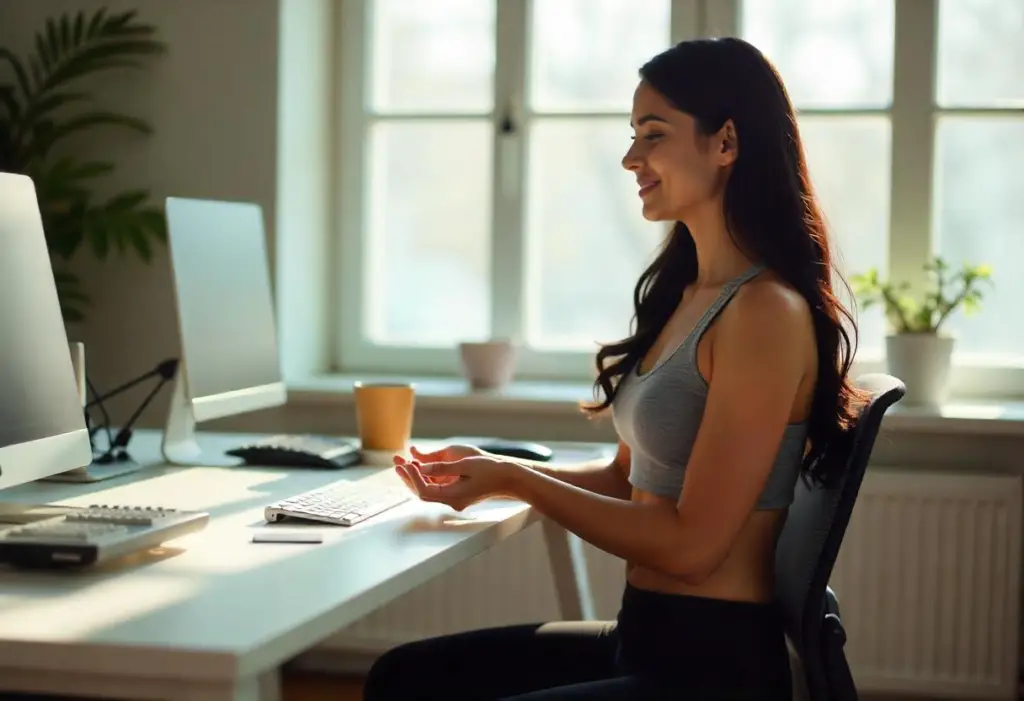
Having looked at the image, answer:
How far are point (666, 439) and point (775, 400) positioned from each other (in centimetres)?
17

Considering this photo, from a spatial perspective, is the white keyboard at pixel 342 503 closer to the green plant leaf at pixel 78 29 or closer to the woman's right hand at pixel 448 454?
the woman's right hand at pixel 448 454

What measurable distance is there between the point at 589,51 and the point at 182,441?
4.86ft

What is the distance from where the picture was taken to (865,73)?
10.0 feet

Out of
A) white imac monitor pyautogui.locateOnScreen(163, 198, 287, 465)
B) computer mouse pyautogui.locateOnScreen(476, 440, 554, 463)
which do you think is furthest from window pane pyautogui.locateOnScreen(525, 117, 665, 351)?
computer mouse pyautogui.locateOnScreen(476, 440, 554, 463)

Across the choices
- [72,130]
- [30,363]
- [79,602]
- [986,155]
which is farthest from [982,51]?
[79,602]

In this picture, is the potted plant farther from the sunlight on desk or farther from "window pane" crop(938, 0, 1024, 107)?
the sunlight on desk

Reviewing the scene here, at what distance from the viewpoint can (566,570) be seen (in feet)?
7.21

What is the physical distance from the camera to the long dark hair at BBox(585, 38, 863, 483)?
1603 mm

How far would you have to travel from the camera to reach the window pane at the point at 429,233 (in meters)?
3.26

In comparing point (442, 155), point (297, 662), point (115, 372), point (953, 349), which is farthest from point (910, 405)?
point (115, 372)

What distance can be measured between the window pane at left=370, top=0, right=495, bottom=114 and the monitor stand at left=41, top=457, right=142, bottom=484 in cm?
144

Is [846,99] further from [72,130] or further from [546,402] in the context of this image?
[72,130]

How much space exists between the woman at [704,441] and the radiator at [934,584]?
45.6 inches

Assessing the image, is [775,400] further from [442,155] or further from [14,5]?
[14,5]
